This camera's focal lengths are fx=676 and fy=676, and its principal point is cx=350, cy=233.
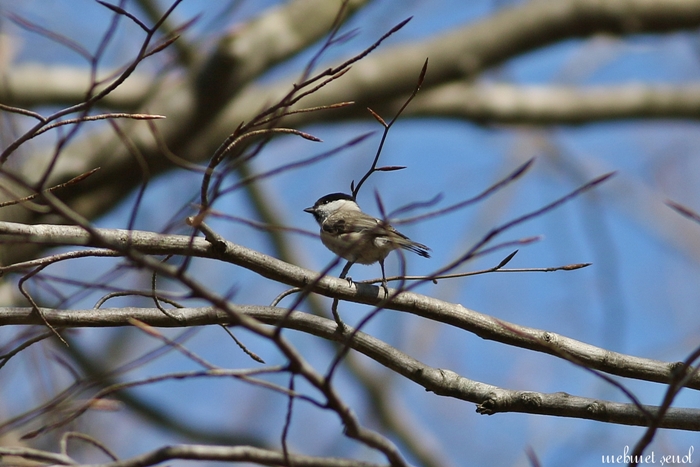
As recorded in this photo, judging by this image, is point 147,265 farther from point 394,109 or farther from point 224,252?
point 394,109


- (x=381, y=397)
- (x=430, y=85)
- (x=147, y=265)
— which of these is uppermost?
(x=430, y=85)

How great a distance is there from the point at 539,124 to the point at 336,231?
12.5 ft

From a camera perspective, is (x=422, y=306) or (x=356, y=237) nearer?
(x=422, y=306)

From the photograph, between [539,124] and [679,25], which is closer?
[679,25]

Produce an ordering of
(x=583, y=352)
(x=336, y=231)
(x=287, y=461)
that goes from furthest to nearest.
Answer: (x=336, y=231)
(x=583, y=352)
(x=287, y=461)

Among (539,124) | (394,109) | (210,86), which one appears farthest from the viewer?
(539,124)

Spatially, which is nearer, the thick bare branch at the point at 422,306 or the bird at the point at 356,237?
the thick bare branch at the point at 422,306

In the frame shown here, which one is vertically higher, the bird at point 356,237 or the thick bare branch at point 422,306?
the bird at point 356,237

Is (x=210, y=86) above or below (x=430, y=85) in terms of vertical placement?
below

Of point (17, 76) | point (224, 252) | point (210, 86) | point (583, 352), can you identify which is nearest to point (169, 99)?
point (210, 86)

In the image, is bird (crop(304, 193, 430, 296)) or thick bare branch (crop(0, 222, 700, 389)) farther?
bird (crop(304, 193, 430, 296))

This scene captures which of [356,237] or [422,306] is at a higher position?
[356,237]

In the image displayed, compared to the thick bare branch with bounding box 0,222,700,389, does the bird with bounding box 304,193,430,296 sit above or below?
above

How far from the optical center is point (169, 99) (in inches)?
215
